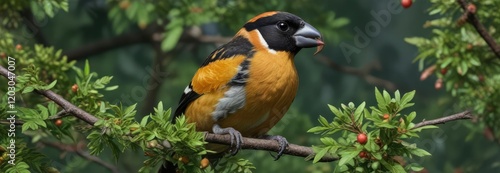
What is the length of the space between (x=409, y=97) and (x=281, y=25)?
3.66 ft

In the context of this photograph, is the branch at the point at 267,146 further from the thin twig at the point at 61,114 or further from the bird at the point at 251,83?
the thin twig at the point at 61,114

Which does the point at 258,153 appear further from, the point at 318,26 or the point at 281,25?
the point at 281,25

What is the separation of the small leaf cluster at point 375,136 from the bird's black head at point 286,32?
881mm

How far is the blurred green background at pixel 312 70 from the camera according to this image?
5766 mm

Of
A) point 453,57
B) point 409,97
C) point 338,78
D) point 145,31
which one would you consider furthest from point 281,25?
point 338,78

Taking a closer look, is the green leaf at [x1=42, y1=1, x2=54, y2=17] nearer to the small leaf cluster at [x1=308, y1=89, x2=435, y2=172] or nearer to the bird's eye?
the bird's eye

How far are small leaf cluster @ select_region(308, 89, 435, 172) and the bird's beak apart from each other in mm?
850

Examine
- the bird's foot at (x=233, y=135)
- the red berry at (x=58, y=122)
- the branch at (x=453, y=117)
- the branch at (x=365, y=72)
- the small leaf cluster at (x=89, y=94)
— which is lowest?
the branch at (x=365, y=72)

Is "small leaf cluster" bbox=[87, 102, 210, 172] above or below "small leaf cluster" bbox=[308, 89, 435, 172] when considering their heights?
above

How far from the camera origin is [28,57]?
157 inches

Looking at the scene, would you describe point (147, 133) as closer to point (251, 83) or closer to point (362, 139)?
point (362, 139)

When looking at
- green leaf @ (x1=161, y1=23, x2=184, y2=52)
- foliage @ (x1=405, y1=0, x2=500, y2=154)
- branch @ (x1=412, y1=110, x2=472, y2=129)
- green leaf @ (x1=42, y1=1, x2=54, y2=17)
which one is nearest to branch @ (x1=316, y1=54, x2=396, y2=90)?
green leaf @ (x1=161, y1=23, x2=184, y2=52)

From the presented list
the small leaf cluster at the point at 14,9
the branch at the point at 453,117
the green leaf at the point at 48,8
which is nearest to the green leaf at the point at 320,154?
the branch at the point at 453,117

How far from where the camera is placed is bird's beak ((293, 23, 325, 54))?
3619 millimetres
